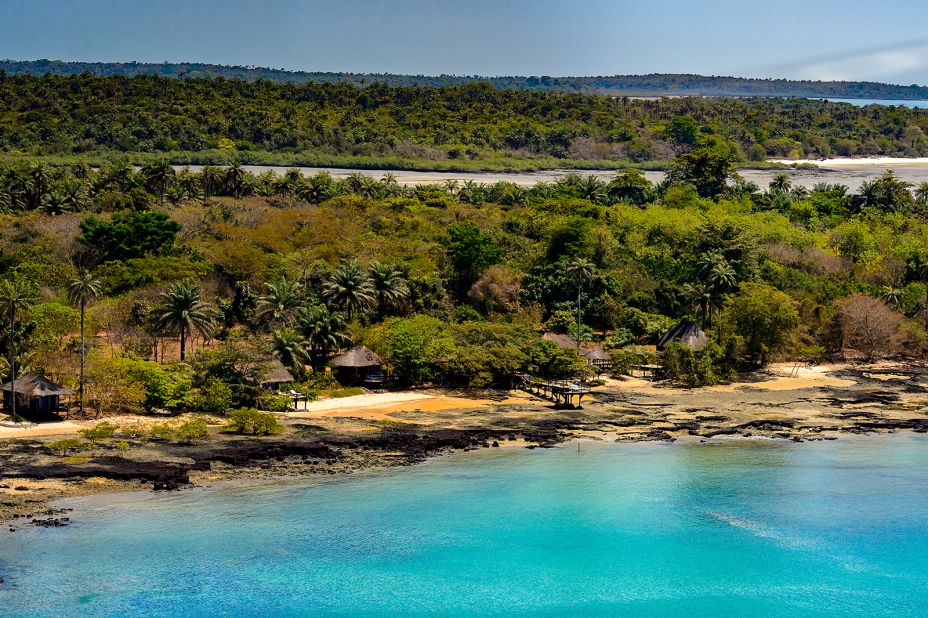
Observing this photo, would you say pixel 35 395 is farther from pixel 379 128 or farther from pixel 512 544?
pixel 379 128

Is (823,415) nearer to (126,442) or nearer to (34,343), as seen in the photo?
(126,442)

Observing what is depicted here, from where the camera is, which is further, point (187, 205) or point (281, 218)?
point (187, 205)

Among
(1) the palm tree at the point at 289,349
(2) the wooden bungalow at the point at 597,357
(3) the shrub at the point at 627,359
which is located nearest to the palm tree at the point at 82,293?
(1) the palm tree at the point at 289,349

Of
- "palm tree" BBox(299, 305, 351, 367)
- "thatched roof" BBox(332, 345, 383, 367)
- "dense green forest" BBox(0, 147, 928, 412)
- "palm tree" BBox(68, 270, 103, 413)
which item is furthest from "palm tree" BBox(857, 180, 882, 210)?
"palm tree" BBox(68, 270, 103, 413)

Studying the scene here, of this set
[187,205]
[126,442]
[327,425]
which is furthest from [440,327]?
[187,205]

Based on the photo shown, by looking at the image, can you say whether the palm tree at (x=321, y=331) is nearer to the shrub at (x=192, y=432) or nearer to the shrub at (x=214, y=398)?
the shrub at (x=214, y=398)

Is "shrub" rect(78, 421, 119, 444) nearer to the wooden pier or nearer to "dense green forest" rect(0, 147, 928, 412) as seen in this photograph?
"dense green forest" rect(0, 147, 928, 412)
